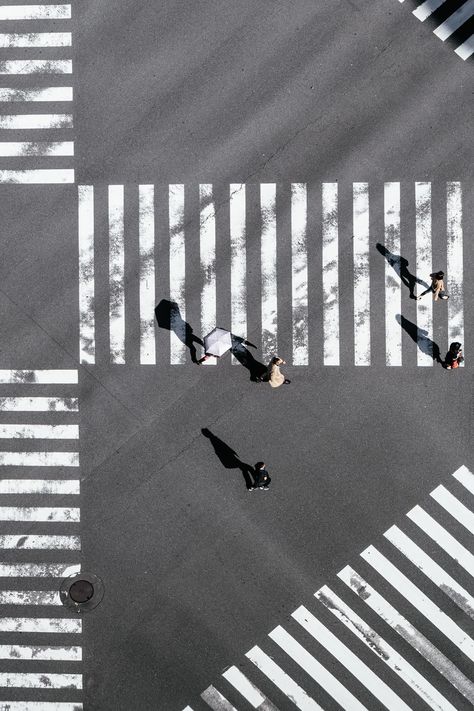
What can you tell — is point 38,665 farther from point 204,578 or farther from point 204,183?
point 204,183

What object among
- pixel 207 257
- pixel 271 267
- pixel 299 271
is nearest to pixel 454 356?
pixel 299 271

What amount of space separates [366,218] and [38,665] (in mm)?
13746

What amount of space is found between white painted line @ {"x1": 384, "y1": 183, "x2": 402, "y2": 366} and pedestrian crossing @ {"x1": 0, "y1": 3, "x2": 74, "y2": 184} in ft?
26.4

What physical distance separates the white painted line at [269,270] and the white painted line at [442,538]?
17.4ft

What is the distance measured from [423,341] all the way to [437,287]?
1.41m

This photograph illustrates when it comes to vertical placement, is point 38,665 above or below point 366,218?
below

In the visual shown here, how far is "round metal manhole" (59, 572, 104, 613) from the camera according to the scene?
60.7ft

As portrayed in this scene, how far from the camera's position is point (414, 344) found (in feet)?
61.2

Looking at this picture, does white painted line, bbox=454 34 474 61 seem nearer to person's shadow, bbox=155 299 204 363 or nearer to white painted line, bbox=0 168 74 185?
person's shadow, bbox=155 299 204 363

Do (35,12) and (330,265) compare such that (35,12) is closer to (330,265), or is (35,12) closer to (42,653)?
(330,265)

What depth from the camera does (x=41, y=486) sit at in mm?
18750

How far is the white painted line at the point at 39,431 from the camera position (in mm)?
18766

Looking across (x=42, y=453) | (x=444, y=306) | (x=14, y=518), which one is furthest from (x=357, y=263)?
(x=14, y=518)

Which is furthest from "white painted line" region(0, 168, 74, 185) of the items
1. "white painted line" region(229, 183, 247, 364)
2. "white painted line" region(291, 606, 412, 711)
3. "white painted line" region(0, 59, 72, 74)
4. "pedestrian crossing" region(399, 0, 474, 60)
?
"white painted line" region(291, 606, 412, 711)
